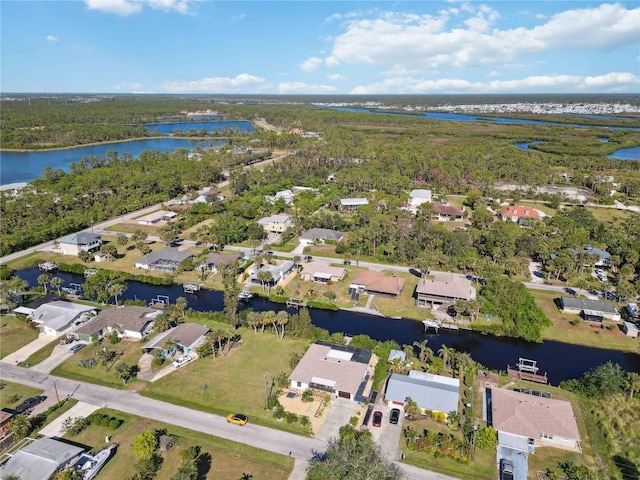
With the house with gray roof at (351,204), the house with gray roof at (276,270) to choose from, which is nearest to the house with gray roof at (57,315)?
the house with gray roof at (276,270)

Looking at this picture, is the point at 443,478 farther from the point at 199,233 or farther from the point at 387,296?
the point at 199,233

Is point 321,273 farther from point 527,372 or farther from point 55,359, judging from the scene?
point 55,359

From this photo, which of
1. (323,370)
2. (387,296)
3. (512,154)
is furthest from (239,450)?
(512,154)

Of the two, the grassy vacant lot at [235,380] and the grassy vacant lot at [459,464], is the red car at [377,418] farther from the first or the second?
the grassy vacant lot at [235,380]

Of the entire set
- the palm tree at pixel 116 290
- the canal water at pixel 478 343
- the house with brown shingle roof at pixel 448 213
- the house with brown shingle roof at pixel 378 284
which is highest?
the house with brown shingle roof at pixel 448 213

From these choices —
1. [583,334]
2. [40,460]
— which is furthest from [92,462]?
[583,334]

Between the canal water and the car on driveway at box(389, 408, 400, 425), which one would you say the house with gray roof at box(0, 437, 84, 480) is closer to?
the car on driveway at box(389, 408, 400, 425)
